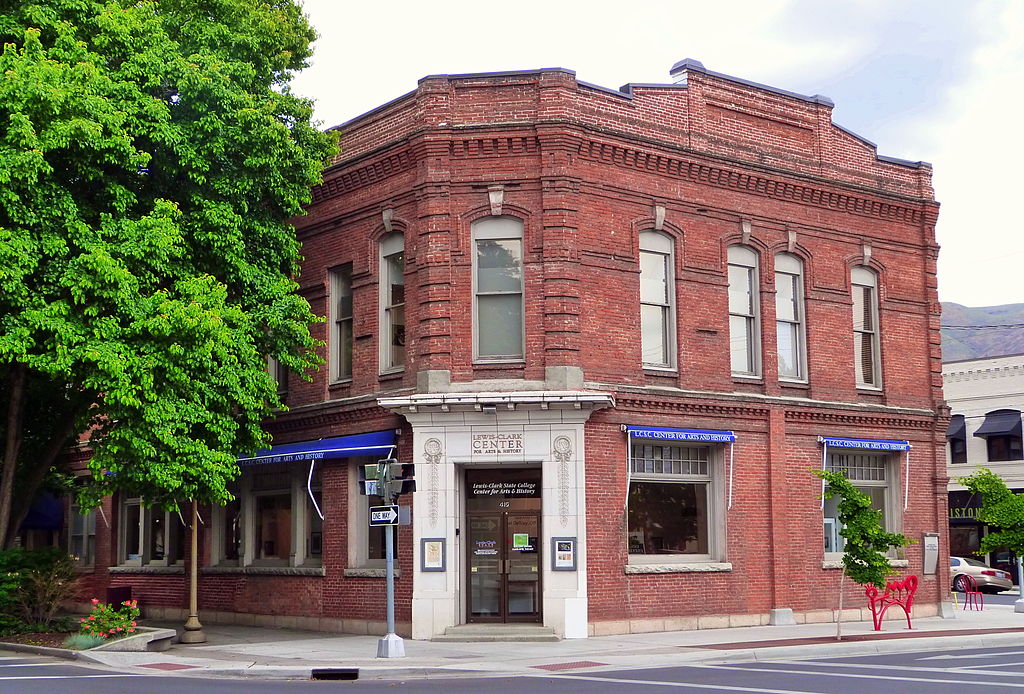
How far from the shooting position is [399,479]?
1955 cm

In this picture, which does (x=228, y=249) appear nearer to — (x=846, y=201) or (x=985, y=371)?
(x=846, y=201)

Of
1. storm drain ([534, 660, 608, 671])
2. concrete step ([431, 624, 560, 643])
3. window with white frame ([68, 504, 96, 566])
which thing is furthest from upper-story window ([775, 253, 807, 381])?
window with white frame ([68, 504, 96, 566])

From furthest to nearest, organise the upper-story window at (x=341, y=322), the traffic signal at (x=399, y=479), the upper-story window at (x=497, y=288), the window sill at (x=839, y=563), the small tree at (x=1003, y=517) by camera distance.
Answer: the small tree at (x=1003, y=517) → the upper-story window at (x=341, y=322) → the window sill at (x=839, y=563) → the upper-story window at (x=497, y=288) → the traffic signal at (x=399, y=479)

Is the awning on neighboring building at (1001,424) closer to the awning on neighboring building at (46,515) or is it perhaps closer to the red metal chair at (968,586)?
the red metal chair at (968,586)

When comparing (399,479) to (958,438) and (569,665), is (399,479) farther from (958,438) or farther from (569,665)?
(958,438)

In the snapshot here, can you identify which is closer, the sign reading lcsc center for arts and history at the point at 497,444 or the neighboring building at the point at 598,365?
the sign reading lcsc center for arts and history at the point at 497,444

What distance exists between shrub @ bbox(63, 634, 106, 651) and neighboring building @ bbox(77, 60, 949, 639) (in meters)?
5.67

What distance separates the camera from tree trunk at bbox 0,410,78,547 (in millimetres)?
23844

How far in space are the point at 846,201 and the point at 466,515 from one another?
11983 mm

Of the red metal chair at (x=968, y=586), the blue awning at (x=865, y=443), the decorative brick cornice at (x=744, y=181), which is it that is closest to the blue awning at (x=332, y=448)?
the decorative brick cornice at (x=744, y=181)

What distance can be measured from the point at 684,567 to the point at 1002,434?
31587mm

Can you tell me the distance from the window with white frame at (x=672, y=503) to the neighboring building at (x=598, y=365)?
52 millimetres

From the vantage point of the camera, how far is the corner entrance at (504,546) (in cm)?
2288

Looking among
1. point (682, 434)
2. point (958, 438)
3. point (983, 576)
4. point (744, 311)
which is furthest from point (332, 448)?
point (958, 438)
